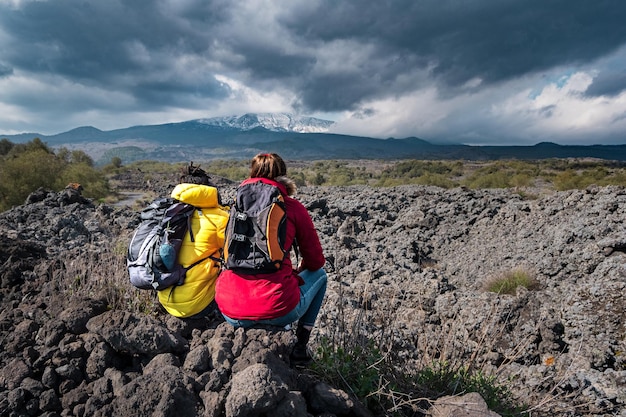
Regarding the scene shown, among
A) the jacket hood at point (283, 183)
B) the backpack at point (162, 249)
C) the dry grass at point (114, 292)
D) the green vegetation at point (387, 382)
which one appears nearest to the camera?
the green vegetation at point (387, 382)

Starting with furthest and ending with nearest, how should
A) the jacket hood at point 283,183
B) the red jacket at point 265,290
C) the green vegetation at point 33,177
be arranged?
1. the green vegetation at point 33,177
2. the jacket hood at point 283,183
3. the red jacket at point 265,290

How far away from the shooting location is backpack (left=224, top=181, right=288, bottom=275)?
7.52ft

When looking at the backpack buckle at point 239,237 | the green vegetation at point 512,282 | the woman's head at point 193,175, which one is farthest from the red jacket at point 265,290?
the green vegetation at point 512,282

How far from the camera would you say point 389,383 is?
2250 millimetres

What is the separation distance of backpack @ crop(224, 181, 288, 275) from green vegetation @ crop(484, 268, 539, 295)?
5643mm

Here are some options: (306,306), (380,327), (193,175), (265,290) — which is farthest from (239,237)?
(380,327)

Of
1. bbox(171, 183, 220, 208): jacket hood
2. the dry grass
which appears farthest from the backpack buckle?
the dry grass

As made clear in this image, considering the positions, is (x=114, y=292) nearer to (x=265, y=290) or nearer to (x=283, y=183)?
(x=265, y=290)

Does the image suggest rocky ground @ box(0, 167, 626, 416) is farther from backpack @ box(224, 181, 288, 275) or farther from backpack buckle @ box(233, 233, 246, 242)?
backpack buckle @ box(233, 233, 246, 242)

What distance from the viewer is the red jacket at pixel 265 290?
238 centimetres

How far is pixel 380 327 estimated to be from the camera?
4.45 m

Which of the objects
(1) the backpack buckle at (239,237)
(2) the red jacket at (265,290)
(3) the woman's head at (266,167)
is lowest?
(2) the red jacket at (265,290)

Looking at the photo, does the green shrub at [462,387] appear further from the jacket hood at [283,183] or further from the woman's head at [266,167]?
the woman's head at [266,167]

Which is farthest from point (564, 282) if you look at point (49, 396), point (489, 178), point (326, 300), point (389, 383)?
point (489, 178)
